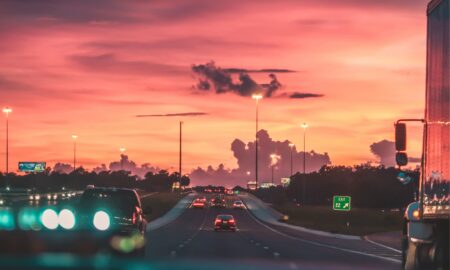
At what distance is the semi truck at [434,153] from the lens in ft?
50.2

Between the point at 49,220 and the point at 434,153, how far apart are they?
741 centimetres

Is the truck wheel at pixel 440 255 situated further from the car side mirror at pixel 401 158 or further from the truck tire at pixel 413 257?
the car side mirror at pixel 401 158

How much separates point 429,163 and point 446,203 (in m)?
1.63

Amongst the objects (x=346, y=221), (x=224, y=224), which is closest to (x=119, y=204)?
(x=224, y=224)

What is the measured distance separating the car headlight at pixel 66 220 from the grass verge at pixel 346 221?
58.6 meters

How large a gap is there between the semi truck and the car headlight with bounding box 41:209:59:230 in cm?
642

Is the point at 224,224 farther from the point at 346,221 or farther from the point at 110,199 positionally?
the point at 110,199

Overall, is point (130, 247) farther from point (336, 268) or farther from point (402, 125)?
point (336, 268)

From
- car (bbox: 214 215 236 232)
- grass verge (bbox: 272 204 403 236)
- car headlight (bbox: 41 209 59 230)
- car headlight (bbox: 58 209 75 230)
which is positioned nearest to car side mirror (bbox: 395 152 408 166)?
car headlight (bbox: 58 209 75 230)

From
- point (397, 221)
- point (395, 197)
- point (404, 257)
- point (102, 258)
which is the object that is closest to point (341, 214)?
point (397, 221)

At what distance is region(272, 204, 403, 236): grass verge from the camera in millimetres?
76338

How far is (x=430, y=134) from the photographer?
1652 centimetres

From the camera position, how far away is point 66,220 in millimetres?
11328

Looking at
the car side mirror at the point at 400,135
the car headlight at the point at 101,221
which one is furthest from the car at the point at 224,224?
the car headlight at the point at 101,221
